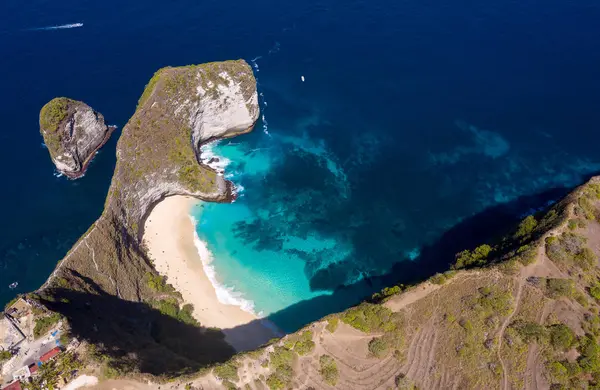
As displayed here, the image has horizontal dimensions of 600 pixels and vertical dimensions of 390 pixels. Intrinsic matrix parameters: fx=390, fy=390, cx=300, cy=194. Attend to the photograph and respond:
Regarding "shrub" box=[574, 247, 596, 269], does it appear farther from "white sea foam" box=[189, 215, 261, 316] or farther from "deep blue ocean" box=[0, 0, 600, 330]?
"white sea foam" box=[189, 215, 261, 316]

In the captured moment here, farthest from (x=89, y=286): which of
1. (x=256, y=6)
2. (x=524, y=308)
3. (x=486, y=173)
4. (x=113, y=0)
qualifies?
(x=113, y=0)

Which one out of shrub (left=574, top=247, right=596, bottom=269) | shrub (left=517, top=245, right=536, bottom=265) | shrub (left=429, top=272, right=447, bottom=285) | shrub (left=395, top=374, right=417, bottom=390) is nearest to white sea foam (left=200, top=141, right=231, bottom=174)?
shrub (left=429, top=272, right=447, bottom=285)

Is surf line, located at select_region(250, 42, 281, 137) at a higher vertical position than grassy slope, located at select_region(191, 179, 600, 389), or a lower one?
higher

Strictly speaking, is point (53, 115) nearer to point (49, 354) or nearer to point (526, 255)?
point (49, 354)

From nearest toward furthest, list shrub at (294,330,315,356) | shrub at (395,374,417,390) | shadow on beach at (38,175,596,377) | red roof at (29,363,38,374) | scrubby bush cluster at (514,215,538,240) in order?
red roof at (29,363,38,374)
shrub at (395,374,417,390)
shrub at (294,330,315,356)
shadow on beach at (38,175,596,377)
scrubby bush cluster at (514,215,538,240)

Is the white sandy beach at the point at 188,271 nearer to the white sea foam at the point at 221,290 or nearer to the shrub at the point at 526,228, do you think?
the white sea foam at the point at 221,290

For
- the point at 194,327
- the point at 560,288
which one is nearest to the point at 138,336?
the point at 194,327

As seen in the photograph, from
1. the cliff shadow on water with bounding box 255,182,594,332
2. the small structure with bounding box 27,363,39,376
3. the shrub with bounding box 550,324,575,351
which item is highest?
the small structure with bounding box 27,363,39,376
